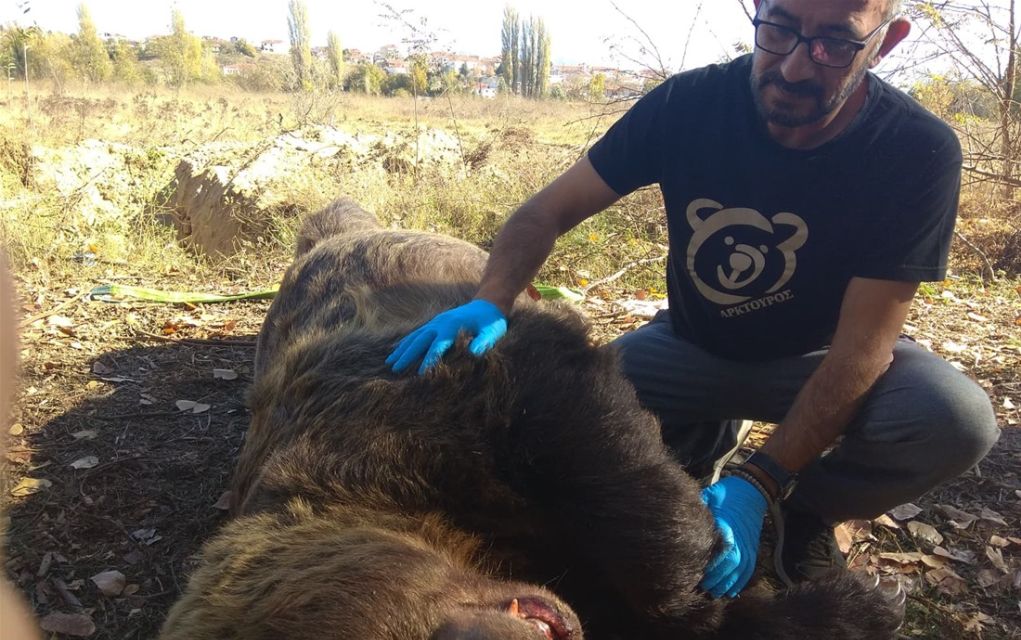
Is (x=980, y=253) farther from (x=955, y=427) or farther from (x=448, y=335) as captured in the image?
(x=448, y=335)

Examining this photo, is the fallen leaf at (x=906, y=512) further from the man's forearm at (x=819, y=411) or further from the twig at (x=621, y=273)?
the twig at (x=621, y=273)

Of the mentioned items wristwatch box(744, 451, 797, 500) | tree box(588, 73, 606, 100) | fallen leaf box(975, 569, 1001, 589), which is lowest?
fallen leaf box(975, 569, 1001, 589)

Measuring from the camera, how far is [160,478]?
370 cm

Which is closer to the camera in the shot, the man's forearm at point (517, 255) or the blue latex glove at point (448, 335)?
the blue latex glove at point (448, 335)

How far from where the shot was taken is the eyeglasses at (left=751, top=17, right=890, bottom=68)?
2920 millimetres

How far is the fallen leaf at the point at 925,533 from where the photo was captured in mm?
3303

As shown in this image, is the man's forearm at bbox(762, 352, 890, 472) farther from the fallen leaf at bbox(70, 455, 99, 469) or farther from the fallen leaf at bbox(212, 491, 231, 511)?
the fallen leaf at bbox(70, 455, 99, 469)

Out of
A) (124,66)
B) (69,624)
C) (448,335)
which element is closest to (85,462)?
(69,624)

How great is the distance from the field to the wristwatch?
0.71 metres

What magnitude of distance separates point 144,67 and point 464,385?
32.3 meters

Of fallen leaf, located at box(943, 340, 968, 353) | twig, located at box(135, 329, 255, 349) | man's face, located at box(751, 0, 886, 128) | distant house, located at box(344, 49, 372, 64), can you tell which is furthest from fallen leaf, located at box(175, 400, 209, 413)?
distant house, located at box(344, 49, 372, 64)

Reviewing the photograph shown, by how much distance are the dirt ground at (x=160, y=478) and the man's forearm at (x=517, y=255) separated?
5.57 feet

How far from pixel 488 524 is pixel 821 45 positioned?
88.4 inches

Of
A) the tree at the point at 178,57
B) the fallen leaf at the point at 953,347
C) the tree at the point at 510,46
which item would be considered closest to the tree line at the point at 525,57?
the tree at the point at 510,46
